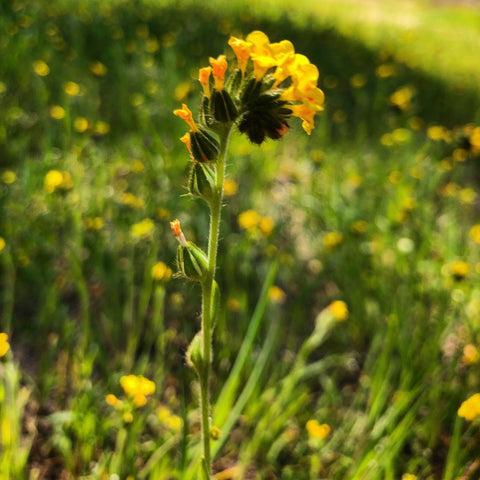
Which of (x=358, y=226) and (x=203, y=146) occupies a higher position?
(x=203, y=146)

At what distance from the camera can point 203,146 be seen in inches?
37.1

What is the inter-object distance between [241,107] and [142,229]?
1162mm

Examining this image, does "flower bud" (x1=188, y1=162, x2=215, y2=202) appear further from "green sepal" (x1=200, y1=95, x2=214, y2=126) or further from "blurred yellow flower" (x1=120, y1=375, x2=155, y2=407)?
"blurred yellow flower" (x1=120, y1=375, x2=155, y2=407)

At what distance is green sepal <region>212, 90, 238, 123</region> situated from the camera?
2.97ft

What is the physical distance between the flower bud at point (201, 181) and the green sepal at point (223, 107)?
4.1 inches

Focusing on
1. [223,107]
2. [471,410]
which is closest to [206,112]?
[223,107]

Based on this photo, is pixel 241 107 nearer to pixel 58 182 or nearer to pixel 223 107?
pixel 223 107

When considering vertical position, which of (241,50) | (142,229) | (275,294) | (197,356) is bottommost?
(275,294)

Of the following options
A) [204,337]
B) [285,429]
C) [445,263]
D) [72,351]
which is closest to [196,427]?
[285,429]

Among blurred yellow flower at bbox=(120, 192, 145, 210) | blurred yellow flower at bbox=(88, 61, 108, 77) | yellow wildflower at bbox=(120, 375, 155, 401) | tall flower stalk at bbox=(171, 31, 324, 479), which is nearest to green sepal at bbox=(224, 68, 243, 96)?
tall flower stalk at bbox=(171, 31, 324, 479)

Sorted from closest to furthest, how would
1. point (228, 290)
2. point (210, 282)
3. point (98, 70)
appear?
point (210, 282) → point (228, 290) → point (98, 70)

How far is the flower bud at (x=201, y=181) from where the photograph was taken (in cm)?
96

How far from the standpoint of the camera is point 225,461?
164cm

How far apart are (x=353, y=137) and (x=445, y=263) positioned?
1667 millimetres
